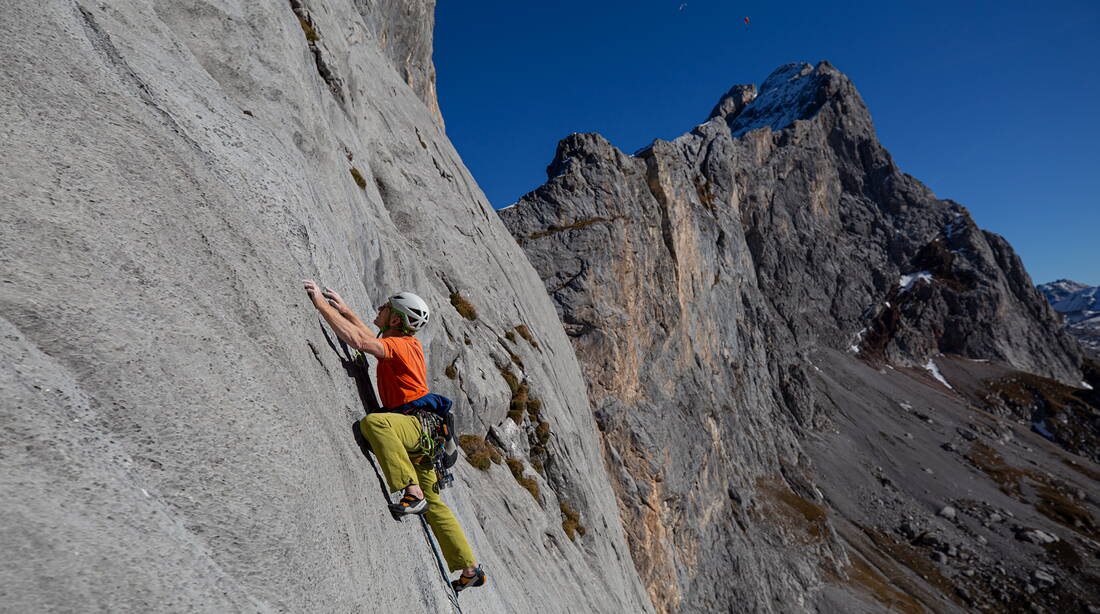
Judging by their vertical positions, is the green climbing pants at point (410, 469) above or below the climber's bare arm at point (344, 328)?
below

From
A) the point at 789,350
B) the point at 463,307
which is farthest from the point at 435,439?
the point at 789,350

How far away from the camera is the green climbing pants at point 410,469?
7.30 m

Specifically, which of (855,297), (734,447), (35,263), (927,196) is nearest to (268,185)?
(35,263)

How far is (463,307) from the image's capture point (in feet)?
70.1

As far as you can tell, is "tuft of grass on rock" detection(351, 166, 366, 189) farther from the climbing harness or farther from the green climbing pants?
the green climbing pants

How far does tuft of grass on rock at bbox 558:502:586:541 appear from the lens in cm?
2138

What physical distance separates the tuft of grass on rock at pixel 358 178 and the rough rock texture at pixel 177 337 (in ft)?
12.7

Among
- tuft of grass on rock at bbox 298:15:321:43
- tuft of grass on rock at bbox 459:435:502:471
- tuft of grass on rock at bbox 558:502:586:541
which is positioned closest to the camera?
tuft of grass on rock at bbox 298:15:321:43

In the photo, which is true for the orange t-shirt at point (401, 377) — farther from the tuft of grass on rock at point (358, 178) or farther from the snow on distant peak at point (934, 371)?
the snow on distant peak at point (934, 371)

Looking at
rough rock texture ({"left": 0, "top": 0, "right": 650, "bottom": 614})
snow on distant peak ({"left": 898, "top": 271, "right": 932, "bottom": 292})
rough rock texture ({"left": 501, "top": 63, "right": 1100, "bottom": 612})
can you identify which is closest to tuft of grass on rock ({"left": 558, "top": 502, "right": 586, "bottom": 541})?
rough rock texture ({"left": 0, "top": 0, "right": 650, "bottom": 614})

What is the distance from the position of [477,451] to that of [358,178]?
31.1 feet

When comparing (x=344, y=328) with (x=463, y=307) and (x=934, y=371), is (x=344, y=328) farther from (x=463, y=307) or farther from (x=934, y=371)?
(x=934, y=371)

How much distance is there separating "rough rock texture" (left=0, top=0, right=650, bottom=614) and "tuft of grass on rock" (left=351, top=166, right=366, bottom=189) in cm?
386

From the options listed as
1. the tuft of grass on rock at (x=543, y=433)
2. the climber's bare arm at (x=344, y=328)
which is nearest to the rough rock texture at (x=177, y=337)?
the climber's bare arm at (x=344, y=328)
